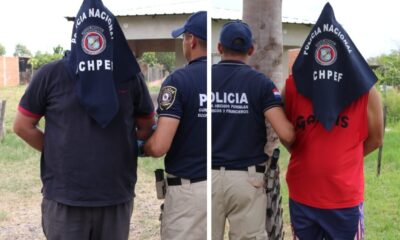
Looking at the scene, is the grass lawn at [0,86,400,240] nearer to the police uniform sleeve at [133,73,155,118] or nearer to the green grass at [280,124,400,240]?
the green grass at [280,124,400,240]

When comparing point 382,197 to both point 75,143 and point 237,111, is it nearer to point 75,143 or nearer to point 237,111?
point 237,111

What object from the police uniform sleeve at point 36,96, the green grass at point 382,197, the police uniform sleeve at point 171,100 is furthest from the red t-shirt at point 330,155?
the green grass at point 382,197

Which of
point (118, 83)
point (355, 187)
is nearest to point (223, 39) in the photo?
point (118, 83)

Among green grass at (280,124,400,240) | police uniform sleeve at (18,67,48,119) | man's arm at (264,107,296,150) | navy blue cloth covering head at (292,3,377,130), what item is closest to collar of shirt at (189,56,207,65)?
man's arm at (264,107,296,150)

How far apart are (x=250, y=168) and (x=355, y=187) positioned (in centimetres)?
50

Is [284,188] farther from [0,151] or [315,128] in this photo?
[0,151]

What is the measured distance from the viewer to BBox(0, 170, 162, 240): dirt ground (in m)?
4.82

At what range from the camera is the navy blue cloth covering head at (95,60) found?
2180 mm

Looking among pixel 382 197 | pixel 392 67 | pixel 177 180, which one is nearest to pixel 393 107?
pixel 392 67

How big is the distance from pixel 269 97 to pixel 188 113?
395 millimetres

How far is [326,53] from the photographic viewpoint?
2.37 meters

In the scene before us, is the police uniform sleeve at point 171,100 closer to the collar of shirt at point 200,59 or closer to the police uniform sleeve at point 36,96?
the collar of shirt at point 200,59

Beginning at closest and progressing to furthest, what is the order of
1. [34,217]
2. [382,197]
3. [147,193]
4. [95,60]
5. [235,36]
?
[95,60] → [235,36] → [34,217] → [382,197] → [147,193]

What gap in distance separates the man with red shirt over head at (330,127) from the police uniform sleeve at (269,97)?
8 centimetres
